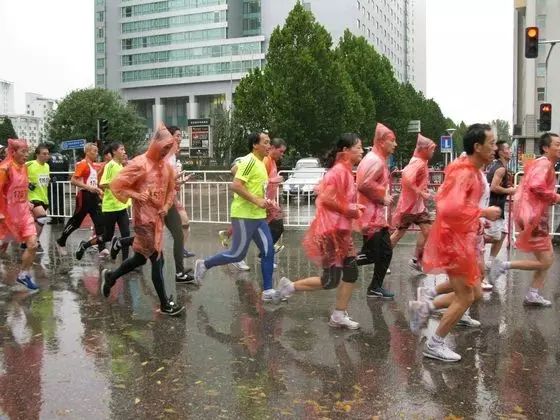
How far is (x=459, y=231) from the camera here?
4.80 m

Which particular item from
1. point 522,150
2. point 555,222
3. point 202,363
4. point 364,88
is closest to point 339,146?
point 202,363

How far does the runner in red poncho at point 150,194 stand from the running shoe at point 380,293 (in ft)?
6.98

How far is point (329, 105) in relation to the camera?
38500 mm

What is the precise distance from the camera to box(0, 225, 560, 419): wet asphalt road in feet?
13.2

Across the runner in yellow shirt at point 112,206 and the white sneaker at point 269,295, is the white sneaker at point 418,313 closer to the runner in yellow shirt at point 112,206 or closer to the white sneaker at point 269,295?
the white sneaker at point 269,295

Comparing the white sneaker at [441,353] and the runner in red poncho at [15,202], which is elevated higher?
the runner in red poncho at [15,202]

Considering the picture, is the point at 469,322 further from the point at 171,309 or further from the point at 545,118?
the point at 545,118

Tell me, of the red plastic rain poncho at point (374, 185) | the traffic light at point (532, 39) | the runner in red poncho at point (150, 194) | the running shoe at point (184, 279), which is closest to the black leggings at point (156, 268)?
the runner in red poncho at point (150, 194)

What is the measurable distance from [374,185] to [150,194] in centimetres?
227

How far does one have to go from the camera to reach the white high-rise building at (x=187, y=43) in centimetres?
8969

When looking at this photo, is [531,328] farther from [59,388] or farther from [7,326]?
[7,326]

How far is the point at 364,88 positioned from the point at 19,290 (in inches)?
1621

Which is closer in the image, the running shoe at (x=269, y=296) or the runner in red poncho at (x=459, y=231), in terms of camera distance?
the runner in red poncho at (x=459, y=231)

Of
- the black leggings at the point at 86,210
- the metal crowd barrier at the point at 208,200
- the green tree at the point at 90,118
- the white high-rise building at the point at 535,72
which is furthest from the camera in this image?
the white high-rise building at the point at 535,72
